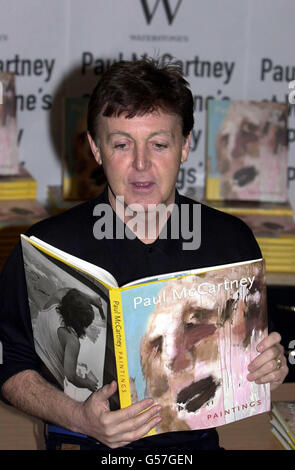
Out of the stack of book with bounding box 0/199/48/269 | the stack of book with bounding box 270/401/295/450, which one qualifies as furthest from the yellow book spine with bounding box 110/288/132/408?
the stack of book with bounding box 0/199/48/269

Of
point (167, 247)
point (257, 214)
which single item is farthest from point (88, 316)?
point (257, 214)

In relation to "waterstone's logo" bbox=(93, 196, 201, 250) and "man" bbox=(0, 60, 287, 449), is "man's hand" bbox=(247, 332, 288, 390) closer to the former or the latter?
"man" bbox=(0, 60, 287, 449)

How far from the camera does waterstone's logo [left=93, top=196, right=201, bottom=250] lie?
1.89 m

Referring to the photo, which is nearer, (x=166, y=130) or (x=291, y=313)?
(x=166, y=130)

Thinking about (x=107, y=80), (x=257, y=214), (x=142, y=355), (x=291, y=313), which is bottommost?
(x=291, y=313)

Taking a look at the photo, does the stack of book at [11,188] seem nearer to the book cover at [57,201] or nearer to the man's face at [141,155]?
the book cover at [57,201]

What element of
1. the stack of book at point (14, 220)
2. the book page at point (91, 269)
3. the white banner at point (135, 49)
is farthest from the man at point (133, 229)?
the white banner at point (135, 49)

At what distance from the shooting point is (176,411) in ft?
5.09

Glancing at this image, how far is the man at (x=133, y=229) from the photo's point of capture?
1.74 meters

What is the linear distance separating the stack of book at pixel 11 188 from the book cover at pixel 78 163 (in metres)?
0.16

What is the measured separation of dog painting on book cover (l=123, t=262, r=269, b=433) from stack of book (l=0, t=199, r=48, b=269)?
1.66 metres

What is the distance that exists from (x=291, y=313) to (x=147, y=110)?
1.74 metres

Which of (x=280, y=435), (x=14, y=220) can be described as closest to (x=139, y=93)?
(x=280, y=435)

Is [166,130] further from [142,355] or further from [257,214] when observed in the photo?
[257,214]
